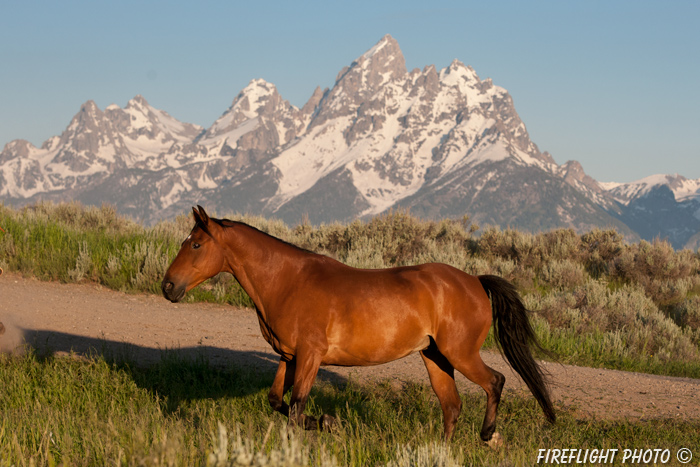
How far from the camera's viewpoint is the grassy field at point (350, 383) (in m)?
4.60

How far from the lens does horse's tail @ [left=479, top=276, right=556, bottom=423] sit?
625cm

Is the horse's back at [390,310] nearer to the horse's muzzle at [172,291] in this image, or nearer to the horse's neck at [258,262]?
the horse's neck at [258,262]

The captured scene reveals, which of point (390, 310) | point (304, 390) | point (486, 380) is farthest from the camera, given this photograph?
point (486, 380)

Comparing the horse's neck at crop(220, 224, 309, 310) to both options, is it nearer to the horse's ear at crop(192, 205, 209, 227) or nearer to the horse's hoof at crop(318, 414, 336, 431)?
the horse's ear at crop(192, 205, 209, 227)

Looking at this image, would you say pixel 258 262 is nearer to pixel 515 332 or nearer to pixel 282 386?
pixel 282 386

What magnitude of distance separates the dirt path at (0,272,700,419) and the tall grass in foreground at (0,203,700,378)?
33.9 inches

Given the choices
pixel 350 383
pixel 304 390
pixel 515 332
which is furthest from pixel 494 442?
pixel 350 383

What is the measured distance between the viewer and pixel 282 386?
5.30m

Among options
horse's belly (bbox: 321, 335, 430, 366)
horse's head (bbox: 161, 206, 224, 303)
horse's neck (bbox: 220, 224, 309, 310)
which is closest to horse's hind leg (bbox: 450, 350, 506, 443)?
horse's belly (bbox: 321, 335, 430, 366)

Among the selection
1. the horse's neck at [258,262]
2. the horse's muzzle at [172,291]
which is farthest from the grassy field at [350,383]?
the horse's neck at [258,262]

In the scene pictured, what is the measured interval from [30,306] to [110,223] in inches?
357

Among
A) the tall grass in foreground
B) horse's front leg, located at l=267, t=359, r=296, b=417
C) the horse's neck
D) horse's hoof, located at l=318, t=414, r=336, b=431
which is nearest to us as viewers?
horse's hoof, located at l=318, t=414, r=336, b=431

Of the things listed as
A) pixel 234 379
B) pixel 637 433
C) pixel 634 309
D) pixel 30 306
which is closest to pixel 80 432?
pixel 234 379

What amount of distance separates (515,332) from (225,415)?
9.58ft
